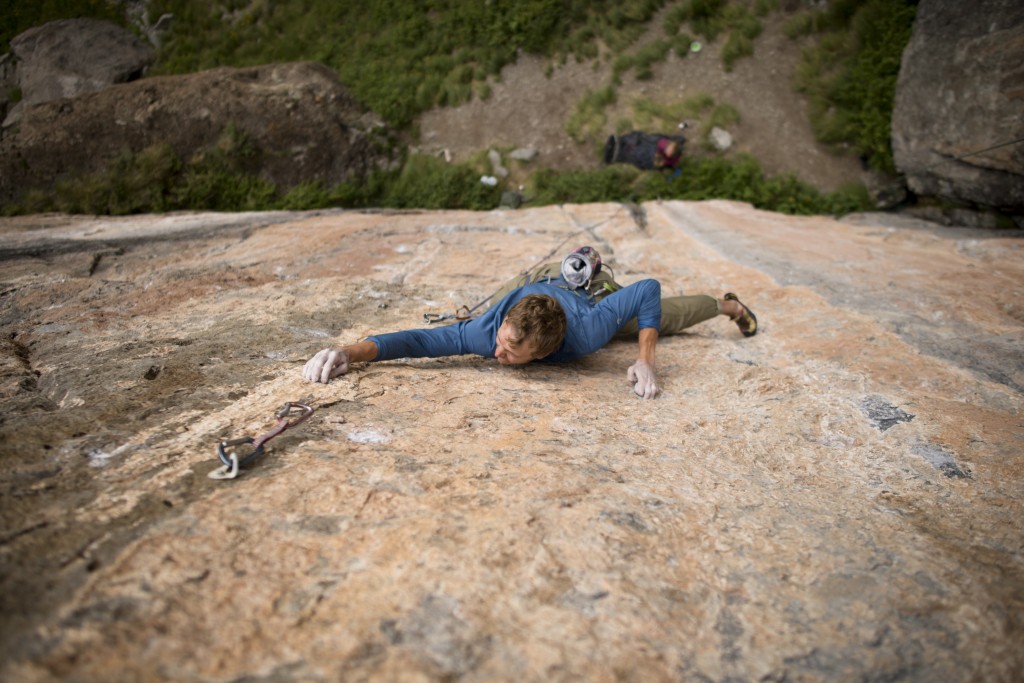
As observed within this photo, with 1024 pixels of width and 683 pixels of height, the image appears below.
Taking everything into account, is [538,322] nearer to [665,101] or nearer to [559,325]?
[559,325]

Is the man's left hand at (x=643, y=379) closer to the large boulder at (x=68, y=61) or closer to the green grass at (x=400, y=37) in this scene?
the green grass at (x=400, y=37)

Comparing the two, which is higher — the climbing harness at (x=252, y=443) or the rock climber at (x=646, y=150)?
the rock climber at (x=646, y=150)

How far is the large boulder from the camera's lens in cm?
1066

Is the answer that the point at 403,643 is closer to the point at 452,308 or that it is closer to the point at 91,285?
the point at 452,308

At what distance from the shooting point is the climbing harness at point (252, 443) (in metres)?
2.15

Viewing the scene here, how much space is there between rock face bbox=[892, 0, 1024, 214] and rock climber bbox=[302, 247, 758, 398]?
177 inches

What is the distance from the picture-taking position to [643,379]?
135 inches

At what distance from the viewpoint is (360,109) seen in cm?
1067

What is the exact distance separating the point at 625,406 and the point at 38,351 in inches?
128

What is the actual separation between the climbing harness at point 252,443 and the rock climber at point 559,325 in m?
0.33

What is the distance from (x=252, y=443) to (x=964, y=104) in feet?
26.1

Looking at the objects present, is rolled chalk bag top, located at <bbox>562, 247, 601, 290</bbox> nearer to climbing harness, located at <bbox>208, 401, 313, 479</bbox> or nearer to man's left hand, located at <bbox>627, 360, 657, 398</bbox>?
man's left hand, located at <bbox>627, 360, 657, 398</bbox>

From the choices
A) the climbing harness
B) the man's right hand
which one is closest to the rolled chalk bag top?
the man's right hand

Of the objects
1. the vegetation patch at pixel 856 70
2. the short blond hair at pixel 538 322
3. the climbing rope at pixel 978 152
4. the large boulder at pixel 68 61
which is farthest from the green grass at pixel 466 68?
the short blond hair at pixel 538 322
